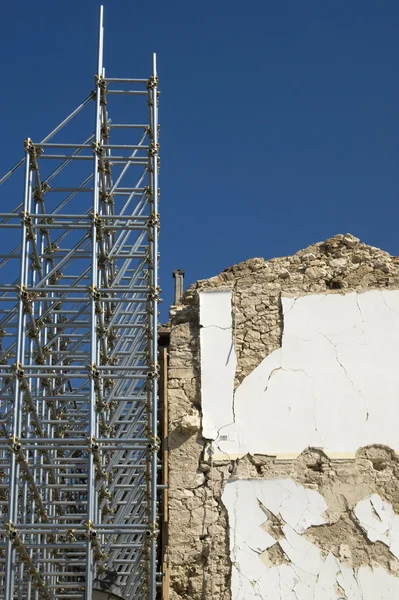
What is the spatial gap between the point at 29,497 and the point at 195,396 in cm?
220

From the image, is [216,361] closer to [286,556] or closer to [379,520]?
[286,556]

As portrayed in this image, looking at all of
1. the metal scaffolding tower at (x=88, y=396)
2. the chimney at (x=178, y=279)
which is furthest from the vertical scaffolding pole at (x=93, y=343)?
the chimney at (x=178, y=279)

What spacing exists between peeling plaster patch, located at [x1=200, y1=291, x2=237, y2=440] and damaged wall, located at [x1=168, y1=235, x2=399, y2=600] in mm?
13

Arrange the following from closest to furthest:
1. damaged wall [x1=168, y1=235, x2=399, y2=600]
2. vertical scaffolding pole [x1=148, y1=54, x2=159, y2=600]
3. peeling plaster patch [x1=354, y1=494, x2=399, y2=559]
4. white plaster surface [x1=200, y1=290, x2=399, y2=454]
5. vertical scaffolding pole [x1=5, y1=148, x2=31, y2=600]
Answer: vertical scaffolding pole [x1=5, y1=148, x2=31, y2=600] < vertical scaffolding pole [x1=148, y1=54, x2=159, y2=600] < damaged wall [x1=168, y1=235, x2=399, y2=600] < peeling plaster patch [x1=354, y1=494, x2=399, y2=559] < white plaster surface [x1=200, y1=290, x2=399, y2=454]

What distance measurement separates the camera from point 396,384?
11.1 m

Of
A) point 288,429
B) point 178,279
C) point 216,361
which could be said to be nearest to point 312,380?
point 288,429

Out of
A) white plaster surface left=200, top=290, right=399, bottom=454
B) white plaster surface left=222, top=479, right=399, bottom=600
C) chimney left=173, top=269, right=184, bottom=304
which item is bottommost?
white plaster surface left=222, top=479, right=399, bottom=600

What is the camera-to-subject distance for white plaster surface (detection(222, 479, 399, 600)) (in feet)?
33.3

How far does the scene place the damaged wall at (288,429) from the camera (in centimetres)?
1027

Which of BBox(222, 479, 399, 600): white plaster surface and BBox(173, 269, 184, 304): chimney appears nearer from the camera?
BBox(222, 479, 399, 600): white plaster surface

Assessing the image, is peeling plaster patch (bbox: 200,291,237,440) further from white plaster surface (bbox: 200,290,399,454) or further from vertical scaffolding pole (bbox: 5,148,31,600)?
vertical scaffolding pole (bbox: 5,148,31,600)

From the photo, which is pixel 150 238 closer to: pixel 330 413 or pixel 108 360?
pixel 108 360

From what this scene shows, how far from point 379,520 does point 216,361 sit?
7.73ft

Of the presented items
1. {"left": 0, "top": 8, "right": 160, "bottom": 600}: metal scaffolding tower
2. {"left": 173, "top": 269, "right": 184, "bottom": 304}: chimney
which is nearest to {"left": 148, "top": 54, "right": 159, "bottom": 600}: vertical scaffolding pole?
{"left": 0, "top": 8, "right": 160, "bottom": 600}: metal scaffolding tower
